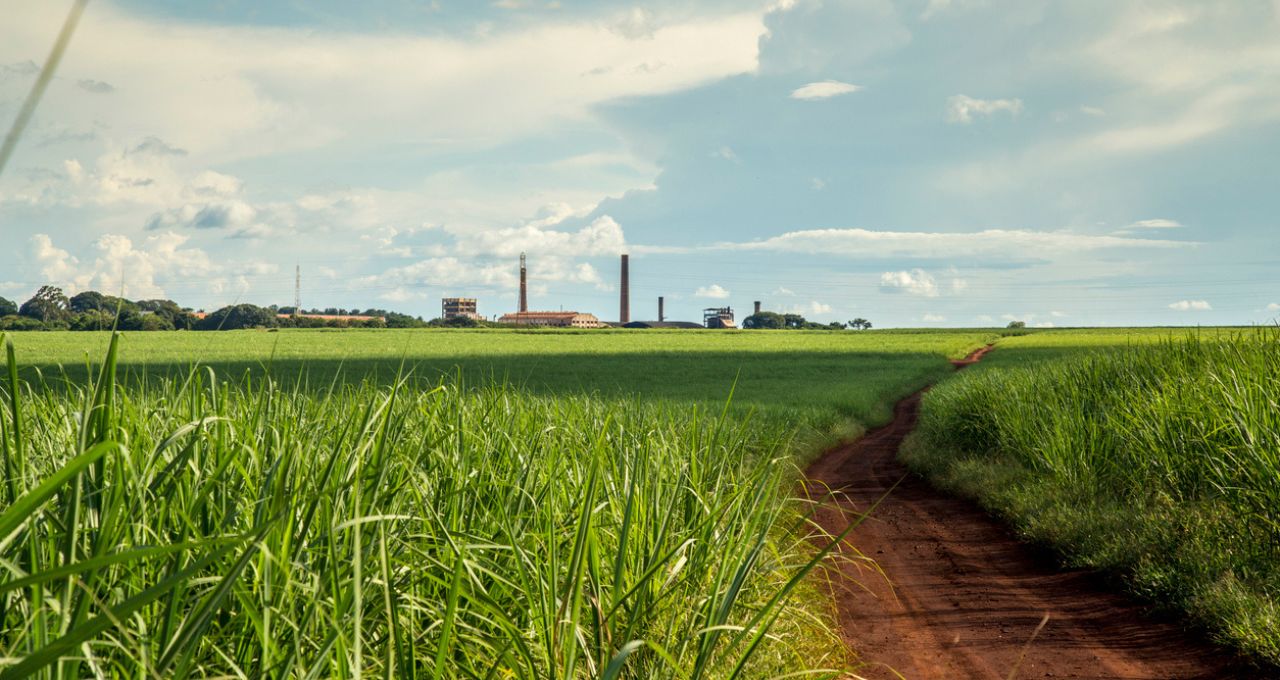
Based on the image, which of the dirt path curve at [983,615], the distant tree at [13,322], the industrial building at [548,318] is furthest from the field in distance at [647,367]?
the industrial building at [548,318]

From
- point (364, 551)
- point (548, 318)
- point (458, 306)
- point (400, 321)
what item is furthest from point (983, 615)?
point (458, 306)

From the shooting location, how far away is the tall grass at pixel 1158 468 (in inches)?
258

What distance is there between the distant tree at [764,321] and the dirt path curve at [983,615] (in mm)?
134207

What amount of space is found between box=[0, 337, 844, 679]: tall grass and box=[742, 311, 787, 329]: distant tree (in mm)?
139238

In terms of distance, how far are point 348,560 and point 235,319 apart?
8.35 feet

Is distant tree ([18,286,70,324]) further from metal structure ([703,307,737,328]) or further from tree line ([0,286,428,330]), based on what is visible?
metal structure ([703,307,737,328])

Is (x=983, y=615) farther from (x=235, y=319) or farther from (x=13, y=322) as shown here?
(x=13, y=322)

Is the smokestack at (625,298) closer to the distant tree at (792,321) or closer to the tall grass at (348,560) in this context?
the distant tree at (792,321)

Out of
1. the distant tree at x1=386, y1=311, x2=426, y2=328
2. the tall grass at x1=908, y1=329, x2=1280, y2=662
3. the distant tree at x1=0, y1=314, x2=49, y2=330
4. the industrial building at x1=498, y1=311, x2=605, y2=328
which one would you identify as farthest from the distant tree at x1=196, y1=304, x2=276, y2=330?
the industrial building at x1=498, y1=311, x2=605, y2=328

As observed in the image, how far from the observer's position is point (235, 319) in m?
5.09

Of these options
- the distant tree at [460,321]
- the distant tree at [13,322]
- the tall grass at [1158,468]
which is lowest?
the tall grass at [1158,468]

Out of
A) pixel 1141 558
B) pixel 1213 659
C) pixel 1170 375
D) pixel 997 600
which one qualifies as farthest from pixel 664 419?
pixel 1170 375

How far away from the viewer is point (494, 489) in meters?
4.41

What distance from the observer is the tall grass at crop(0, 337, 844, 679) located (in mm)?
2178
